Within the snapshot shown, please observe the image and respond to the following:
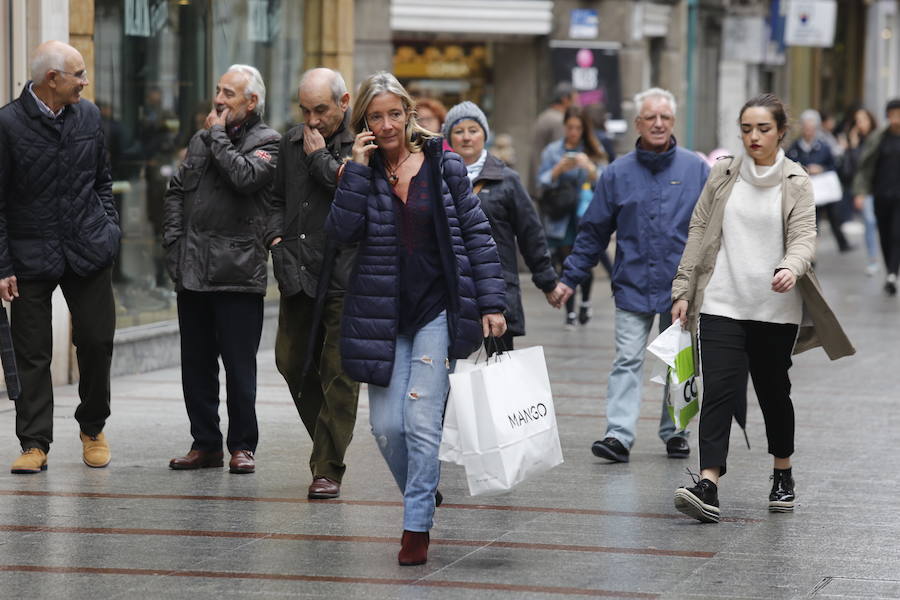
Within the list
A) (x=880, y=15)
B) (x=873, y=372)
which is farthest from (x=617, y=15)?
(x=880, y=15)

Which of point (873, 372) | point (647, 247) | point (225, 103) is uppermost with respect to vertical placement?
point (225, 103)

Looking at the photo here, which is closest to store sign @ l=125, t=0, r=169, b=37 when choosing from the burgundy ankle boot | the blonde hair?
the blonde hair

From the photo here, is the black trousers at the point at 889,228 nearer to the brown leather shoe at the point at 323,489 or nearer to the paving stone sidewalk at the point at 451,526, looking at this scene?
the paving stone sidewalk at the point at 451,526

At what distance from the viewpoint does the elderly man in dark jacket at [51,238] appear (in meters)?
8.48

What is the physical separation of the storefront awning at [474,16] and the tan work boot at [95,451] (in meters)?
11.8

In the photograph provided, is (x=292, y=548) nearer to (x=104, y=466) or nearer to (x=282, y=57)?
(x=104, y=466)

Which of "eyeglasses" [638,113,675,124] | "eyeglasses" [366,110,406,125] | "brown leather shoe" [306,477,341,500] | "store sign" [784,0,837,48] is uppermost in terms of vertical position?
"store sign" [784,0,837,48]

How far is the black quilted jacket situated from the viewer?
8469 mm

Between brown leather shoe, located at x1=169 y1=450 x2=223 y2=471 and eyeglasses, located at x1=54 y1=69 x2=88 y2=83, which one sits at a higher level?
eyeglasses, located at x1=54 y1=69 x2=88 y2=83

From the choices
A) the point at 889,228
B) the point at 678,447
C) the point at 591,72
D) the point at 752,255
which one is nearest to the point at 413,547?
the point at 752,255

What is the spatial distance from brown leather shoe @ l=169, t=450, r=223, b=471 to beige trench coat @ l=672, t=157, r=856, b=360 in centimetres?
234

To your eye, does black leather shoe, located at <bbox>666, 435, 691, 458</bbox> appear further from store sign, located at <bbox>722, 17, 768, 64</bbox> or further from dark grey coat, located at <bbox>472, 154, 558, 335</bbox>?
store sign, located at <bbox>722, 17, 768, 64</bbox>

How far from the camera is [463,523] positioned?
7.47 meters

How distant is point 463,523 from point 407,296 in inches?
47.3
